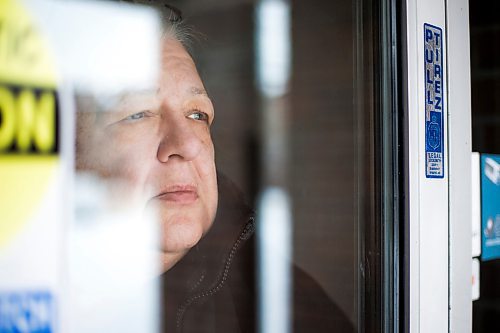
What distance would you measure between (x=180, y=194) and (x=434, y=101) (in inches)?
32.8

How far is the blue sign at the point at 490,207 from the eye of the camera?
6.48ft

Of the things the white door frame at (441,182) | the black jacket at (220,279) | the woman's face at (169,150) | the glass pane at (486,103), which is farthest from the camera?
the glass pane at (486,103)

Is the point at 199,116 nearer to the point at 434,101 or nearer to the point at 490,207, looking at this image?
the point at 434,101

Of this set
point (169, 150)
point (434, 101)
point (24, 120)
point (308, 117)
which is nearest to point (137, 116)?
point (169, 150)

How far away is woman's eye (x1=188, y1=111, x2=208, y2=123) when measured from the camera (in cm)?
122

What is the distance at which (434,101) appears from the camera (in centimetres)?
173

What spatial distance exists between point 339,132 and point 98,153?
66cm

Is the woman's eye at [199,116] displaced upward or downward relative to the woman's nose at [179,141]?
upward

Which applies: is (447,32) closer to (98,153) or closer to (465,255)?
(465,255)

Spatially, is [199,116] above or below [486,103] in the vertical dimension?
below

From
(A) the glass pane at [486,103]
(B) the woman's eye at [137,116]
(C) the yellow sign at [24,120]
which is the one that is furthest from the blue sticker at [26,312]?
(A) the glass pane at [486,103]

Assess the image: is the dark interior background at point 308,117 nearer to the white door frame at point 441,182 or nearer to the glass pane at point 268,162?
the glass pane at point 268,162

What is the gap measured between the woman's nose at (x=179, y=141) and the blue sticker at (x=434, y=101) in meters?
0.72

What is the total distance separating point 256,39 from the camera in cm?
133
